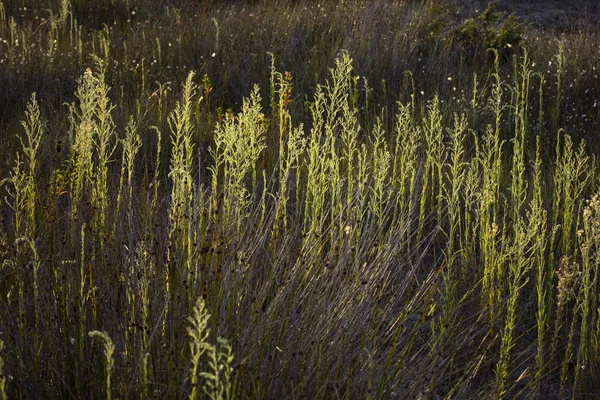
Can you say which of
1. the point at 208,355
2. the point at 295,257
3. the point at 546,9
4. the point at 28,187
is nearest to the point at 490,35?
the point at 295,257

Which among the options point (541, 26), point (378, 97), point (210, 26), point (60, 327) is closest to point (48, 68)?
point (210, 26)

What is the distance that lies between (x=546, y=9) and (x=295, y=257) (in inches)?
351

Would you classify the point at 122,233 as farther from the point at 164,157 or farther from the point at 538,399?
the point at 164,157

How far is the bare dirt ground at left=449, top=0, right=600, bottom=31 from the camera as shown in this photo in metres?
9.73

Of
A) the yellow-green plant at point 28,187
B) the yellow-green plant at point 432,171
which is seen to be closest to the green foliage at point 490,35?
the yellow-green plant at point 432,171

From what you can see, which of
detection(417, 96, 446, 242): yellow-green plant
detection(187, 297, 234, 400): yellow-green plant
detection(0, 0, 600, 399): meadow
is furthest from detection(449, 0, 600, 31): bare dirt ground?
detection(187, 297, 234, 400): yellow-green plant

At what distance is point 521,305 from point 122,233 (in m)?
1.63

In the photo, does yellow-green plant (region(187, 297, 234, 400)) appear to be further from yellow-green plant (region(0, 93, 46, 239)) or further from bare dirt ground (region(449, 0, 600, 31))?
bare dirt ground (region(449, 0, 600, 31))

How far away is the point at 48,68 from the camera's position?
5.90 metres

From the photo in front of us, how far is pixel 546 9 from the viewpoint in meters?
10.6

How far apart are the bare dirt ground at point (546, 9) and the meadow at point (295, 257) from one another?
4141 millimetres

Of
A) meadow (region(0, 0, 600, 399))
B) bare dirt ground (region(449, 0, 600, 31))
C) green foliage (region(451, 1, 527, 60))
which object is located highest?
green foliage (region(451, 1, 527, 60))

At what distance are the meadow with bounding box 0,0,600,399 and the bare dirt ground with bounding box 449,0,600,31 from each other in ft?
13.6

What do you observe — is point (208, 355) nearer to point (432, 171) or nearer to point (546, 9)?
point (432, 171)
